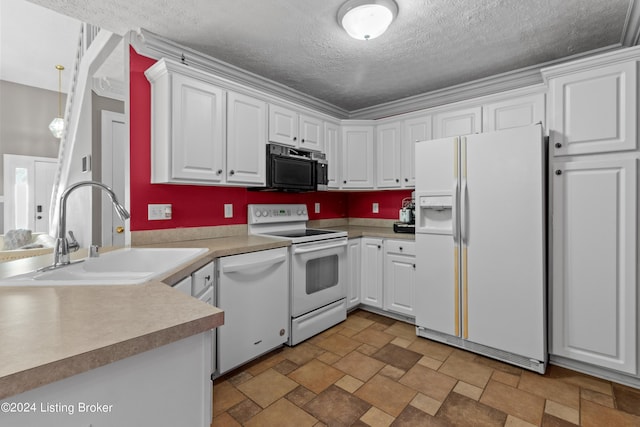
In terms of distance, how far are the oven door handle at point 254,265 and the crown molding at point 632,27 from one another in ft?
9.32

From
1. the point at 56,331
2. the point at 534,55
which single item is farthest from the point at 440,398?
the point at 534,55

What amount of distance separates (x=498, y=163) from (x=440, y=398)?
1.64 meters

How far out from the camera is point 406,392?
1.90 m

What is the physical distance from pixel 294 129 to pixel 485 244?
6.33ft

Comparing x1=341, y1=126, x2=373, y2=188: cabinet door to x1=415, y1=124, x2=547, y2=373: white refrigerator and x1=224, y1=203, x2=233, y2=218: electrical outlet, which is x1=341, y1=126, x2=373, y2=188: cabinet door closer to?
x1=415, y1=124, x2=547, y2=373: white refrigerator

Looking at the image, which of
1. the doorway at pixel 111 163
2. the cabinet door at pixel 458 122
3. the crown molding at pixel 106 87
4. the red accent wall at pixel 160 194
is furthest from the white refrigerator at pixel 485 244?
the crown molding at pixel 106 87

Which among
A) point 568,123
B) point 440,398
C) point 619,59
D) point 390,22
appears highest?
point 390,22

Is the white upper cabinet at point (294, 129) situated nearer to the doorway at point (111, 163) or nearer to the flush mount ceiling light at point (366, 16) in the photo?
the flush mount ceiling light at point (366, 16)

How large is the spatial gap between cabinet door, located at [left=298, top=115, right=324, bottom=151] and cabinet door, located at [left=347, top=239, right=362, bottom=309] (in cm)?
105

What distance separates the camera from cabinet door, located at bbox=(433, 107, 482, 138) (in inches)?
112

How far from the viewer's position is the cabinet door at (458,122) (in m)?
2.84

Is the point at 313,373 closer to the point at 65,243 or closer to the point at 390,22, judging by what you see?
the point at 65,243

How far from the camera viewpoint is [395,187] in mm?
3393

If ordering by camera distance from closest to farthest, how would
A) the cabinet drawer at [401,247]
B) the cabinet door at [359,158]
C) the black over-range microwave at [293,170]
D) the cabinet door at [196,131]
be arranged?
1. the cabinet door at [196,131]
2. the black over-range microwave at [293,170]
3. the cabinet drawer at [401,247]
4. the cabinet door at [359,158]
